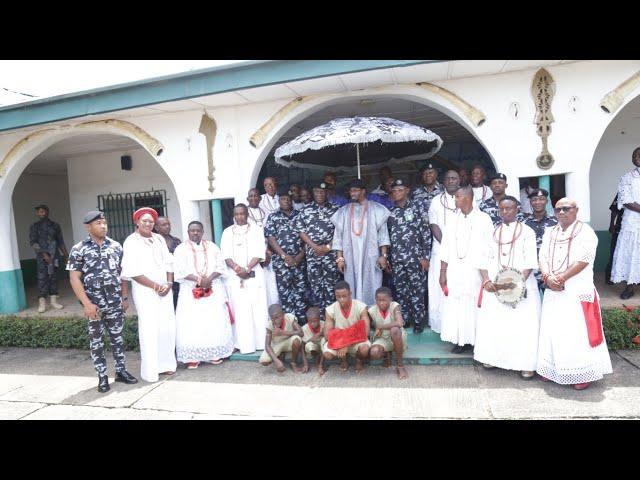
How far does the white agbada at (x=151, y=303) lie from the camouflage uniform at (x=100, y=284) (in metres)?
0.14

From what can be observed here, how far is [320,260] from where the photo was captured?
5.09m

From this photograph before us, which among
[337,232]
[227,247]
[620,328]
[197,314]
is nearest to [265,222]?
[227,247]

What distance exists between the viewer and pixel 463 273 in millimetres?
4543

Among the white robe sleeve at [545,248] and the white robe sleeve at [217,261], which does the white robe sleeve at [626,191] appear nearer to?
the white robe sleeve at [545,248]

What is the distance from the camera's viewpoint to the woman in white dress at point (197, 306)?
5066 millimetres

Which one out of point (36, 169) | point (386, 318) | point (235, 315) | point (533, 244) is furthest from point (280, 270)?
point (36, 169)

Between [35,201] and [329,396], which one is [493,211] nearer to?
[329,396]

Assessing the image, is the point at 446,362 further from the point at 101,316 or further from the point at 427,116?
the point at 427,116

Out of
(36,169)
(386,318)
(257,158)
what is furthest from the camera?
(36,169)

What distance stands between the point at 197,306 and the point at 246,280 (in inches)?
24.5

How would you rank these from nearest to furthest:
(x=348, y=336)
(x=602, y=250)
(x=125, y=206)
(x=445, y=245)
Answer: (x=348, y=336) < (x=445, y=245) < (x=602, y=250) < (x=125, y=206)

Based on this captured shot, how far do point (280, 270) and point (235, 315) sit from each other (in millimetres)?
749

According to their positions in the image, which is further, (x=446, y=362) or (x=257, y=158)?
(x=257, y=158)

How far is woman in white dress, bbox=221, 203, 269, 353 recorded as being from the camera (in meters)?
5.18
